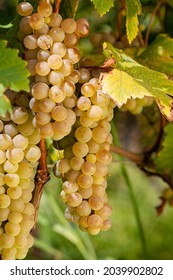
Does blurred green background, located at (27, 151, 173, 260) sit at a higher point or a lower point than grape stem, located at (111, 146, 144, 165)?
lower

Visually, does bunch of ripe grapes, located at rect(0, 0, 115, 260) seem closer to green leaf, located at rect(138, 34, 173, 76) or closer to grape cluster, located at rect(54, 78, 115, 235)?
grape cluster, located at rect(54, 78, 115, 235)

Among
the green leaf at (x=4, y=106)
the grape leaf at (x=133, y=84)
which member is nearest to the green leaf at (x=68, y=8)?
the grape leaf at (x=133, y=84)

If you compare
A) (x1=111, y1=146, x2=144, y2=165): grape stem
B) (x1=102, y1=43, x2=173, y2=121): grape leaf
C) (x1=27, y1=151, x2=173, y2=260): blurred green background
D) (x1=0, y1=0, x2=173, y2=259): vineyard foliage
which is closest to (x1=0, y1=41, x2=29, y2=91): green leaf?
(x1=0, y1=0, x2=173, y2=259): vineyard foliage

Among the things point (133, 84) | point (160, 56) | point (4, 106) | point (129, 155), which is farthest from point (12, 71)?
point (129, 155)

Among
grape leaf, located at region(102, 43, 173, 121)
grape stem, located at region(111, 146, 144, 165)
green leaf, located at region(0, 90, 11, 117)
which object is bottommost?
grape stem, located at region(111, 146, 144, 165)
